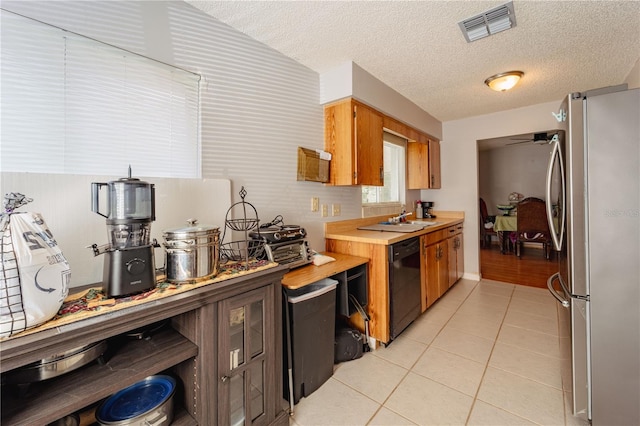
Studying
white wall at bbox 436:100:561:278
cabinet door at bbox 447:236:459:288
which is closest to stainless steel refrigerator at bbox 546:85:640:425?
cabinet door at bbox 447:236:459:288

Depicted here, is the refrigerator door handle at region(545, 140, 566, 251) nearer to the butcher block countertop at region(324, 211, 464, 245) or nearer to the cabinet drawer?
the butcher block countertop at region(324, 211, 464, 245)

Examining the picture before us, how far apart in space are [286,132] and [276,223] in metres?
0.75

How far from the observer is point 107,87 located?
1.33 m

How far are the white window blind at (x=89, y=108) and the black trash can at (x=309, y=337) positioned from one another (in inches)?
40.1

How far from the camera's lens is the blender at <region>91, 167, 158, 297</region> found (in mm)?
1016

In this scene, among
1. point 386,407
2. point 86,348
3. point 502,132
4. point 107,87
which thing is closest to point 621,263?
point 386,407

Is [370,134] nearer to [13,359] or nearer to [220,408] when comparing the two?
[220,408]

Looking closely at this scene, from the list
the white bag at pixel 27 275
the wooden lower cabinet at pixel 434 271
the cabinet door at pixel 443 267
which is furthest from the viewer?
the cabinet door at pixel 443 267

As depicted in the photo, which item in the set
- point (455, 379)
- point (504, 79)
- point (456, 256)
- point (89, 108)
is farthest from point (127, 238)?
point (456, 256)

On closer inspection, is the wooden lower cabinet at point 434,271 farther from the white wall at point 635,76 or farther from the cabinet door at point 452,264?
the white wall at point 635,76

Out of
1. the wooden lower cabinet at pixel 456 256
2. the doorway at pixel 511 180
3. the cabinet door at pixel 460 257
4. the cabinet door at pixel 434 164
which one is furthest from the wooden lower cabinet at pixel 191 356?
the doorway at pixel 511 180

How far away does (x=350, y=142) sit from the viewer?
7.88 feet

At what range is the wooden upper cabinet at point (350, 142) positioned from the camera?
2.40 meters

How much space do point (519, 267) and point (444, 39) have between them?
4.20 m
